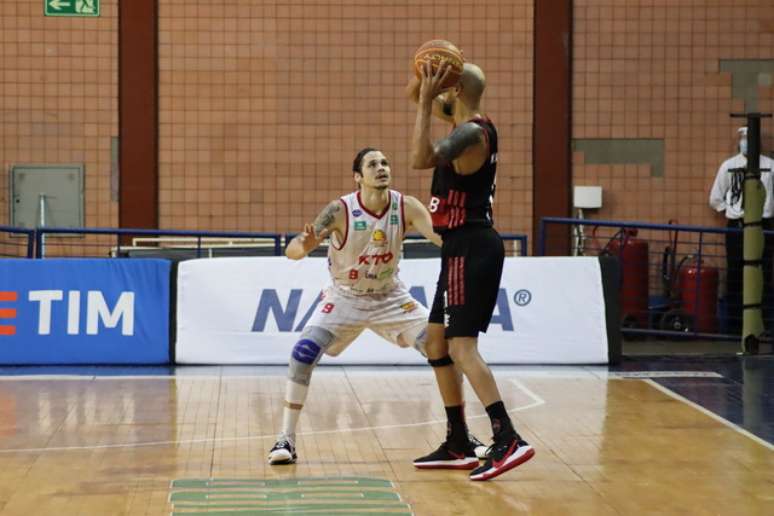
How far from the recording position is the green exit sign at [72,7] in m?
18.6

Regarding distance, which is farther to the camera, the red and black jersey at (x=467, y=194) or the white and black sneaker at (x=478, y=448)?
the white and black sneaker at (x=478, y=448)

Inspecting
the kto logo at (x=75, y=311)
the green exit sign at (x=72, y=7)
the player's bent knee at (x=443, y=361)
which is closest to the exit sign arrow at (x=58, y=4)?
the green exit sign at (x=72, y=7)

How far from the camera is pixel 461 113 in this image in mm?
8750

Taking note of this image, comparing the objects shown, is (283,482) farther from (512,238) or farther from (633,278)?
(633,278)

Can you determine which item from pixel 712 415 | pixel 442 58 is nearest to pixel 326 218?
pixel 442 58

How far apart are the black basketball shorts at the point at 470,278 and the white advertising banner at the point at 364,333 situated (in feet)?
19.2

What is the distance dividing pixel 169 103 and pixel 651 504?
12.2 meters

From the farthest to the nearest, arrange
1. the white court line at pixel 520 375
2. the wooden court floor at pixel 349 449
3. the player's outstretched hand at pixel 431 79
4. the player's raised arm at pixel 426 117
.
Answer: the white court line at pixel 520 375 < the player's outstretched hand at pixel 431 79 < the player's raised arm at pixel 426 117 < the wooden court floor at pixel 349 449

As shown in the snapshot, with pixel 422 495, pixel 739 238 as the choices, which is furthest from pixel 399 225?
pixel 739 238

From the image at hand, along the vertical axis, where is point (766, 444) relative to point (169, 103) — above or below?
below

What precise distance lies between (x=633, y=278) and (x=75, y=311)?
7115mm

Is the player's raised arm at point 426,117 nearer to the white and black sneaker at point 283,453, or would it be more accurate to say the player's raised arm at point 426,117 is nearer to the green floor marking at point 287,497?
the green floor marking at point 287,497

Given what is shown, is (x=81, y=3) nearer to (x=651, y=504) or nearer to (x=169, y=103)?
(x=169, y=103)

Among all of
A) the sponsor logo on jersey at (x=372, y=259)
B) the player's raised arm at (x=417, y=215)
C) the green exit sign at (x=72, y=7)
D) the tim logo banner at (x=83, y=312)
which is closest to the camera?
the sponsor logo on jersey at (x=372, y=259)
